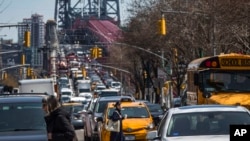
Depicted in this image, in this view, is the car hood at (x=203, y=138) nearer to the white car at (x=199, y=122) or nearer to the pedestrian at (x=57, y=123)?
the white car at (x=199, y=122)

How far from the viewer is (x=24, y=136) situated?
13766mm

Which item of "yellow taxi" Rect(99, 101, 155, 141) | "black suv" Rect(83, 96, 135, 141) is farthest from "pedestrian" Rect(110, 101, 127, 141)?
"black suv" Rect(83, 96, 135, 141)

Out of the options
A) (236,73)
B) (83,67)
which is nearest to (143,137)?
(236,73)

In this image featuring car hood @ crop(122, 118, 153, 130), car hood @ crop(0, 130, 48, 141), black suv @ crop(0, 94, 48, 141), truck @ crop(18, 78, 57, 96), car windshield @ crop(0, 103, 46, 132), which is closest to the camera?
car hood @ crop(0, 130, 48, 141)

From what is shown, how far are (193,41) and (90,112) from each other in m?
19.4

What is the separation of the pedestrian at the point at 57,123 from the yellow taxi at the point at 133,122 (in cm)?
997

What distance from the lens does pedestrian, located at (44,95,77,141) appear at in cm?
1342

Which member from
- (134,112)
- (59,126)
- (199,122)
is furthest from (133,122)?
(199,122)

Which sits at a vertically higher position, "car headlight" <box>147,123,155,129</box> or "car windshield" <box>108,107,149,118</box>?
"car windshield" <box>108,107,149,118</box>

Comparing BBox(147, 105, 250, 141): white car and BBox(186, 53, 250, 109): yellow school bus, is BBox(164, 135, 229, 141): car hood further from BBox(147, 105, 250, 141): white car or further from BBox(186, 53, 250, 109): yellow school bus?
BBox(186, 53, 250, 109): yellow school bus

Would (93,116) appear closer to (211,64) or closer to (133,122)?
(133,122)

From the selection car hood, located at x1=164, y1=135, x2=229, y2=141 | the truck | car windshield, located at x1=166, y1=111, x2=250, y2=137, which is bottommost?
the truck

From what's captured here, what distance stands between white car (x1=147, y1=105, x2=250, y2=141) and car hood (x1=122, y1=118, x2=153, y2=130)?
11.0 meters

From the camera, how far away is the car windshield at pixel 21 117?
575 inches
